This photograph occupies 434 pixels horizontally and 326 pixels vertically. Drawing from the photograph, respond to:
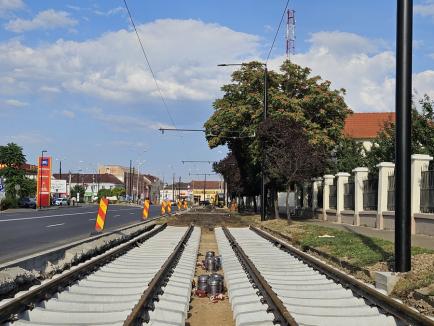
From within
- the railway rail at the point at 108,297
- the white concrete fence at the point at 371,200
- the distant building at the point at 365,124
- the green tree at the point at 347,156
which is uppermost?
the distant building at the point at 365,124

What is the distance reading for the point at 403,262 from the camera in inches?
390

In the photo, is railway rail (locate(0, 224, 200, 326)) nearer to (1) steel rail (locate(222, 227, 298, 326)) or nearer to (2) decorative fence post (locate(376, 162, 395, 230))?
(1) steel rail (locate(222, 227, 298, 326))

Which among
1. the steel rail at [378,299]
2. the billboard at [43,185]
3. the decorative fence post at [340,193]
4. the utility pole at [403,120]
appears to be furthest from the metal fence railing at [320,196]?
the billboard at [43,185]

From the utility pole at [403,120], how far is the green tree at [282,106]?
26.0m

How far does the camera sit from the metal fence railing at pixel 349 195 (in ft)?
97.2

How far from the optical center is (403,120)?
1030 cm

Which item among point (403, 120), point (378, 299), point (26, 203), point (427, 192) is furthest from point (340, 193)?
point (26, 203)

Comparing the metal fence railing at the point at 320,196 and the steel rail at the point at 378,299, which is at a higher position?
the metal fence railing at the point at 320,196

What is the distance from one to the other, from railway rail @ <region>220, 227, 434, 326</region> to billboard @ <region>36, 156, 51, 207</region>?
66.5 meters

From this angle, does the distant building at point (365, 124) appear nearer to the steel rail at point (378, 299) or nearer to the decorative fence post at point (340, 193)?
the decorative fence post at point (340, 193)

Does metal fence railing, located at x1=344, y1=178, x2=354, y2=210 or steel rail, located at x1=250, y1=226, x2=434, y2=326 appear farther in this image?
metal fence railing, located at x1=344, y1=178, x2=354, y2=210

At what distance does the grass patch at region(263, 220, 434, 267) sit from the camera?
41.2 ft

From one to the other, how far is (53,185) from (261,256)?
305 ft

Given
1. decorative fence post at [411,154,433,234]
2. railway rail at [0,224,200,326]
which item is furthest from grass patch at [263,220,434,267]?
railway rail at [0,224,200,326]
